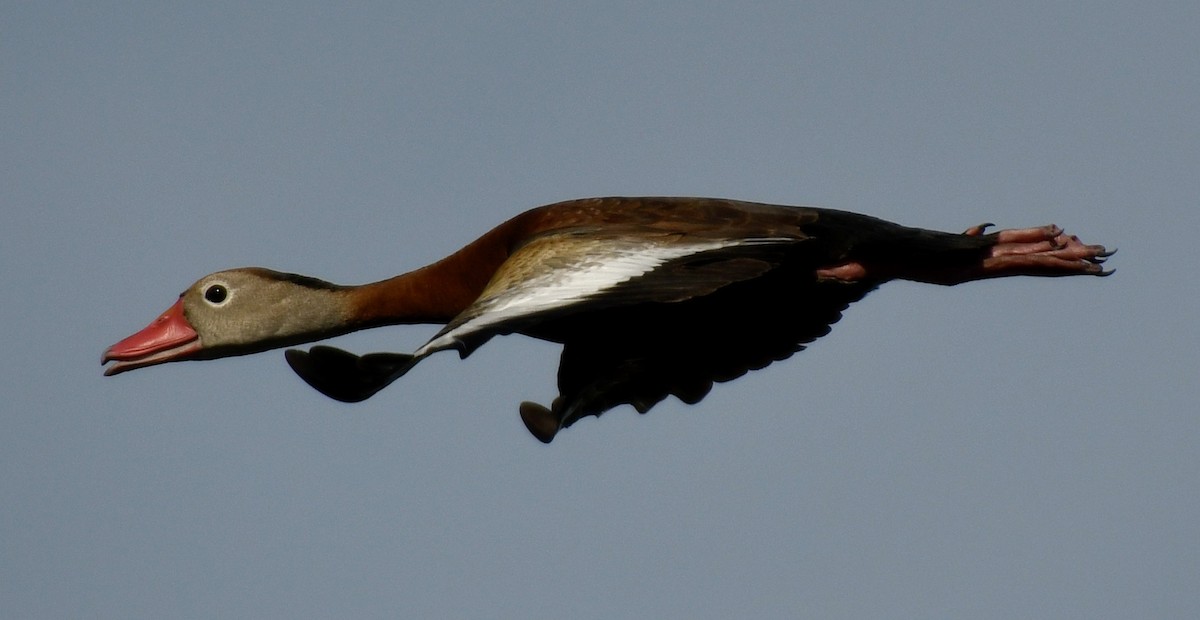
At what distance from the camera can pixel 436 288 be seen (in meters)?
8.19

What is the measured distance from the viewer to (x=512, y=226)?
7.86 metres

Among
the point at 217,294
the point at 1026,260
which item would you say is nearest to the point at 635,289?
the point at 1026,260

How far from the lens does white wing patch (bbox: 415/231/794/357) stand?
641 cm

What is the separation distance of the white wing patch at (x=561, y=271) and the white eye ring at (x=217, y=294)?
6.38ft

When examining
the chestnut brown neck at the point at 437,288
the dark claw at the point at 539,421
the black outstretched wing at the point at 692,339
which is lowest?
the dark claw at the point at 539,421

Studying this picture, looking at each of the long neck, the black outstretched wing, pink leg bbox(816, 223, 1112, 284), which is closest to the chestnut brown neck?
the long neck

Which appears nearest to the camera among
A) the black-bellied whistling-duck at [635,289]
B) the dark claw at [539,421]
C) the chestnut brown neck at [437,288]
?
the black-bellied whistling-duck at [635,289]

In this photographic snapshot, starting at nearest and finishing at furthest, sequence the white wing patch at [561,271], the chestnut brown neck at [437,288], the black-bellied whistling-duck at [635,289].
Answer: the white wing patch at [561,271]
the black-bellied whistling-duck at [635,289]
the chestnut brown neck at [437,288]

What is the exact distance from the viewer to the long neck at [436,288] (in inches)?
315

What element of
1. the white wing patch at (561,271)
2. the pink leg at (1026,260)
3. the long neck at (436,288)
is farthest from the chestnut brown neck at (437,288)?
the pink leg at (1026,260)

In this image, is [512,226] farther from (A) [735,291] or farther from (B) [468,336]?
(B) [468,336]

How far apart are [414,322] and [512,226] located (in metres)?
0.84

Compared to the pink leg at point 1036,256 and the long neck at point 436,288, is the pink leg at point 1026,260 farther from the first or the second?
the long neck at point 436,288

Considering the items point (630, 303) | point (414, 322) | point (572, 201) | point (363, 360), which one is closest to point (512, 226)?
point (572, 201)
